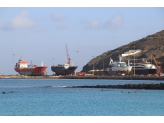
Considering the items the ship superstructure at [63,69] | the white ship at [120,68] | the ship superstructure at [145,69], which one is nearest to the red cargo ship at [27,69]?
the ship superstructure at [63,69]

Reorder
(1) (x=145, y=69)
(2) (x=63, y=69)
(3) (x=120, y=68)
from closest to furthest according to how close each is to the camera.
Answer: (1) (x=145, y=69)
(3) (x=120, y=68)
(2) (x=63, y=69)

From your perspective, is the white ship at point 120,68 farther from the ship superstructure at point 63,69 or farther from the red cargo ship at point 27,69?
the red cargo ship at point 27,69

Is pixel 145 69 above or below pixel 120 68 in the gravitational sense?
below

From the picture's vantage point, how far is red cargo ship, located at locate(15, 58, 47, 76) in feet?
575

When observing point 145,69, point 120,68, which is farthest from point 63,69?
point 145,69

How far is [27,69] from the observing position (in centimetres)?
18000

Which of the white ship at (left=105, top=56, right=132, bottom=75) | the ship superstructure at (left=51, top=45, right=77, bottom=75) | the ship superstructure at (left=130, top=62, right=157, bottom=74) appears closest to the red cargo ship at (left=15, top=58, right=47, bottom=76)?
the ship superstructure at (left=51, top=45, right=77, bottom=75)

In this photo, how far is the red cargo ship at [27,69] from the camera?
575 ft

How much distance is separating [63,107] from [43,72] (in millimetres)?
138350

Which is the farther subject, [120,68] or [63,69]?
[63,69]

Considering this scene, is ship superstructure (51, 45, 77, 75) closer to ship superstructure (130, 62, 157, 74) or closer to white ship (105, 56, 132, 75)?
white ship (105, 56, 132, 75)

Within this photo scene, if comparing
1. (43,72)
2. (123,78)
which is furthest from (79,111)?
(43,72)

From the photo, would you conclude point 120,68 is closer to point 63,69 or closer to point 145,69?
point 145,69

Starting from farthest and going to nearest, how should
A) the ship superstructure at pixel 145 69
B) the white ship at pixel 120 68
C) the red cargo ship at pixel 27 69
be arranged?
the red cargo ship at pixel 27 69, the white ship at pixel 120 68, the ship superstructure at pixel 145 69
